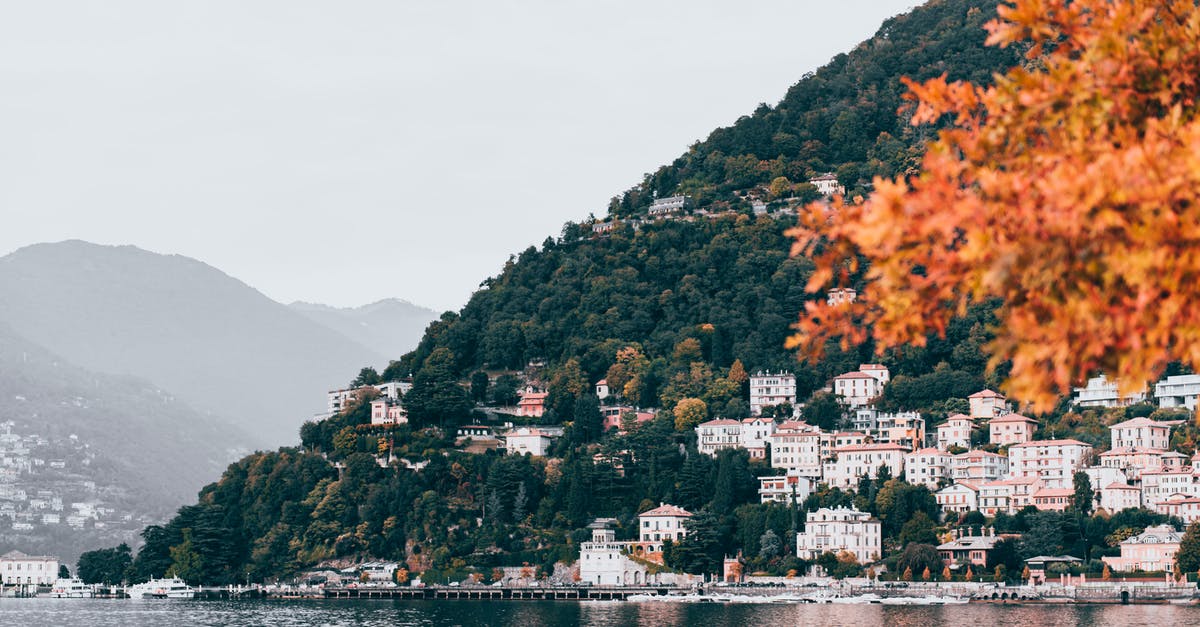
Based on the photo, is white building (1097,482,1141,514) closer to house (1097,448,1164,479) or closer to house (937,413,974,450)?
house (1097,448,1164,479)

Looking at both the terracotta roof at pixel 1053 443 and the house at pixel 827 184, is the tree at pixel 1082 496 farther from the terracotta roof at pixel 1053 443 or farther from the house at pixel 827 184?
the house at pixel 827 184

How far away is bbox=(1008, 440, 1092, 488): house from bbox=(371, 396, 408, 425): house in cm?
5298

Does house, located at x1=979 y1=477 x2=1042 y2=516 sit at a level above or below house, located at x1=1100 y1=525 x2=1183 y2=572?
above

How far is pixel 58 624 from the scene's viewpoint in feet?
356

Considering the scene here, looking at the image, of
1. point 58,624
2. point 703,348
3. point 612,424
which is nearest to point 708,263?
point 703,348

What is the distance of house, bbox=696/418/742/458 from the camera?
13900 centimetres

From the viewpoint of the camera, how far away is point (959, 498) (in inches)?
A: 4897

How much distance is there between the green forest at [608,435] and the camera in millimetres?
125562

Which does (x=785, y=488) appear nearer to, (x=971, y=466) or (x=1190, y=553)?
(x=971, y=466)

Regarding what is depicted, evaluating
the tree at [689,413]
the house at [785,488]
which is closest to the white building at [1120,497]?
the house at [785,488]

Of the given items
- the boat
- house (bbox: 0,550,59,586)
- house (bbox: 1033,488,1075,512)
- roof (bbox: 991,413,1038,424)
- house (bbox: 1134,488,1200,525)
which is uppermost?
roof (bbox: 991,413,1038,424)

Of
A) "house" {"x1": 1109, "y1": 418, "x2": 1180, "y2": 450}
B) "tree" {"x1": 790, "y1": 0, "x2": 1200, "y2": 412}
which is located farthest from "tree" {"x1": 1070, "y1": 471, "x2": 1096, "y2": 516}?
"tree" {"x1": 790, "y1": 0, "x2": 1200, "y2": 412}

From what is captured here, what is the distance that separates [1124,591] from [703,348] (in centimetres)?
5290

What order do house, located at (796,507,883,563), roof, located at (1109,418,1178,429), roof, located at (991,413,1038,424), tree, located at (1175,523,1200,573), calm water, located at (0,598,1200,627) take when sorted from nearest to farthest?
calm water, located at (0,598,1200,627), tree, located at (1175,523,1200,573), house, located at (796,507,883,563), roof, located at (1109,418,1178,429), roof, located at (991,413,1038,424)
